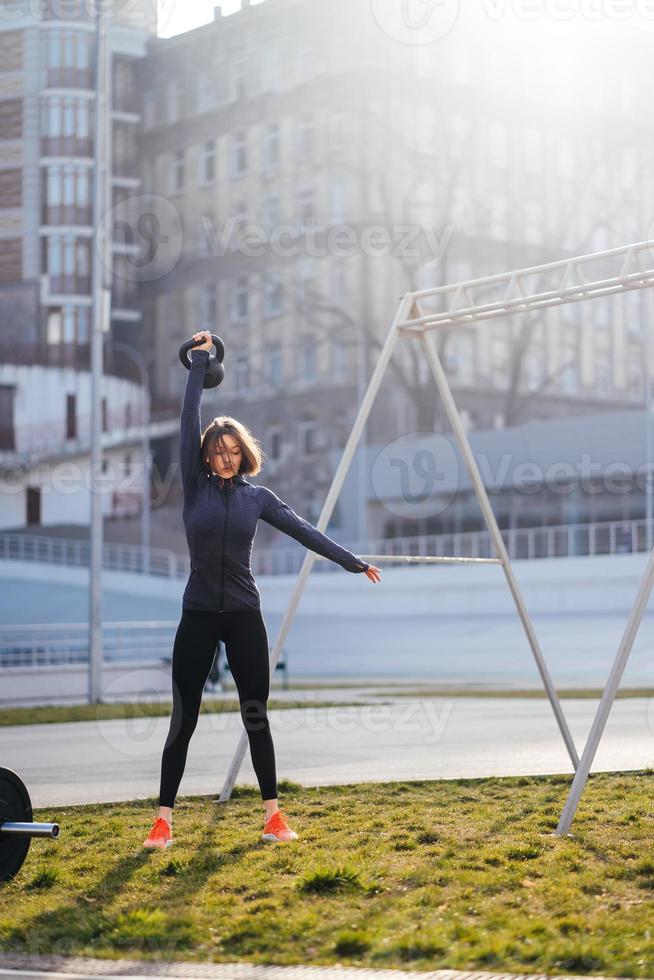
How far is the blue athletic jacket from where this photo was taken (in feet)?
18.0

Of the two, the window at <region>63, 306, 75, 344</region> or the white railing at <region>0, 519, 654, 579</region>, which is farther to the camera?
the window at <region>63, 306, 75, 344</region>

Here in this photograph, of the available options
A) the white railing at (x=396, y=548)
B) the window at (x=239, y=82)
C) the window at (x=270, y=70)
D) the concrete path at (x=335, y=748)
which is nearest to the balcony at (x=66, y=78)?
the window at (x=239, y=82)

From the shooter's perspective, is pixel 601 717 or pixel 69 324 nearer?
pixel 601 717

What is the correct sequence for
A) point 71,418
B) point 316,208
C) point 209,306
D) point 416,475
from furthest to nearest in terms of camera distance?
point 209,306 → point 71,418 → point 316,208 → point 416,475

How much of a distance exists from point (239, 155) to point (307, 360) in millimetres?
9710

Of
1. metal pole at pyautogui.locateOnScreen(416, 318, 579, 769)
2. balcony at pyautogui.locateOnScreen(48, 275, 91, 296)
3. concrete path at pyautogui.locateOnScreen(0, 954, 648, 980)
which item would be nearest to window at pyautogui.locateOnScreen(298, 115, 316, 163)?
balcony at pyautogui.locateOnScreen(48, 275, 91, 296)

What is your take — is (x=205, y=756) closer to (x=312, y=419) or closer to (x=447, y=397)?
(x=447, y=397)

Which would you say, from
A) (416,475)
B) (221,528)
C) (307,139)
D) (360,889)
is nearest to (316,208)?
(307,139)

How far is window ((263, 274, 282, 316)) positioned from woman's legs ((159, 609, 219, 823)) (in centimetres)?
4750

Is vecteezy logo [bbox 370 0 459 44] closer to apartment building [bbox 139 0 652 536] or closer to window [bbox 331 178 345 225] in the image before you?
apartment building [bbox 139 0 652 536]

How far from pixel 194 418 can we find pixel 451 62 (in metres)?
47.9

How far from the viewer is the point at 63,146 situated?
54.2 metres

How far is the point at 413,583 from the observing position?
39406 millimetres

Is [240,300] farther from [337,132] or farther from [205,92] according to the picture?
[205,92]
